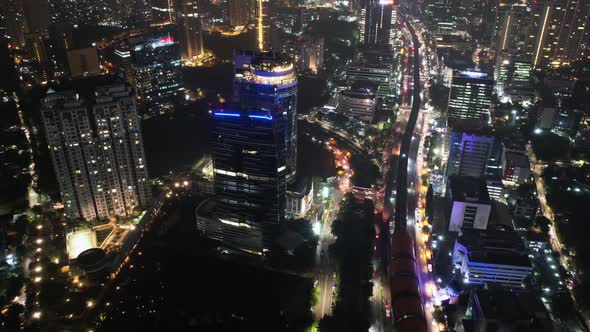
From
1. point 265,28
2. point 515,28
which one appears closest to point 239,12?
point 265,28

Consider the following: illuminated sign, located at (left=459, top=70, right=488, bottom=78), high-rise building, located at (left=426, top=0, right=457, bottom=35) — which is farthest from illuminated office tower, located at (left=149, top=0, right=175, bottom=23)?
high-rise building, located at (left=426, top=0, right=457, bottom=35)

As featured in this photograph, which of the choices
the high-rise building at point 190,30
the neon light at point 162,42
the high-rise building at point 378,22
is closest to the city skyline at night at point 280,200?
the neon light at point 162,42

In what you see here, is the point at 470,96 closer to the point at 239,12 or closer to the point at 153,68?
the point at 153,68

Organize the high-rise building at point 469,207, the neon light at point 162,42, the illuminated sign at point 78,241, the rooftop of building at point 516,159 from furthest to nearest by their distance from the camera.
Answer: the neon light at point 162,42
the rooftop of building at point 516,159
the high-rise building at point 469,207
the illuminated sign at point 78,241

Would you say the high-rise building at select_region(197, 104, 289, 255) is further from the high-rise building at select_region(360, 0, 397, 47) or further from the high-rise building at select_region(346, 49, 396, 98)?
the high-rise building at select_region(360, 0, 397, 47)

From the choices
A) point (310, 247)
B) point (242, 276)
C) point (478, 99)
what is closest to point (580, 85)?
point (478, 99)

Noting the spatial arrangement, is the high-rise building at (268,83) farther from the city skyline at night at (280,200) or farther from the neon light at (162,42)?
the neon light at (162,42)
